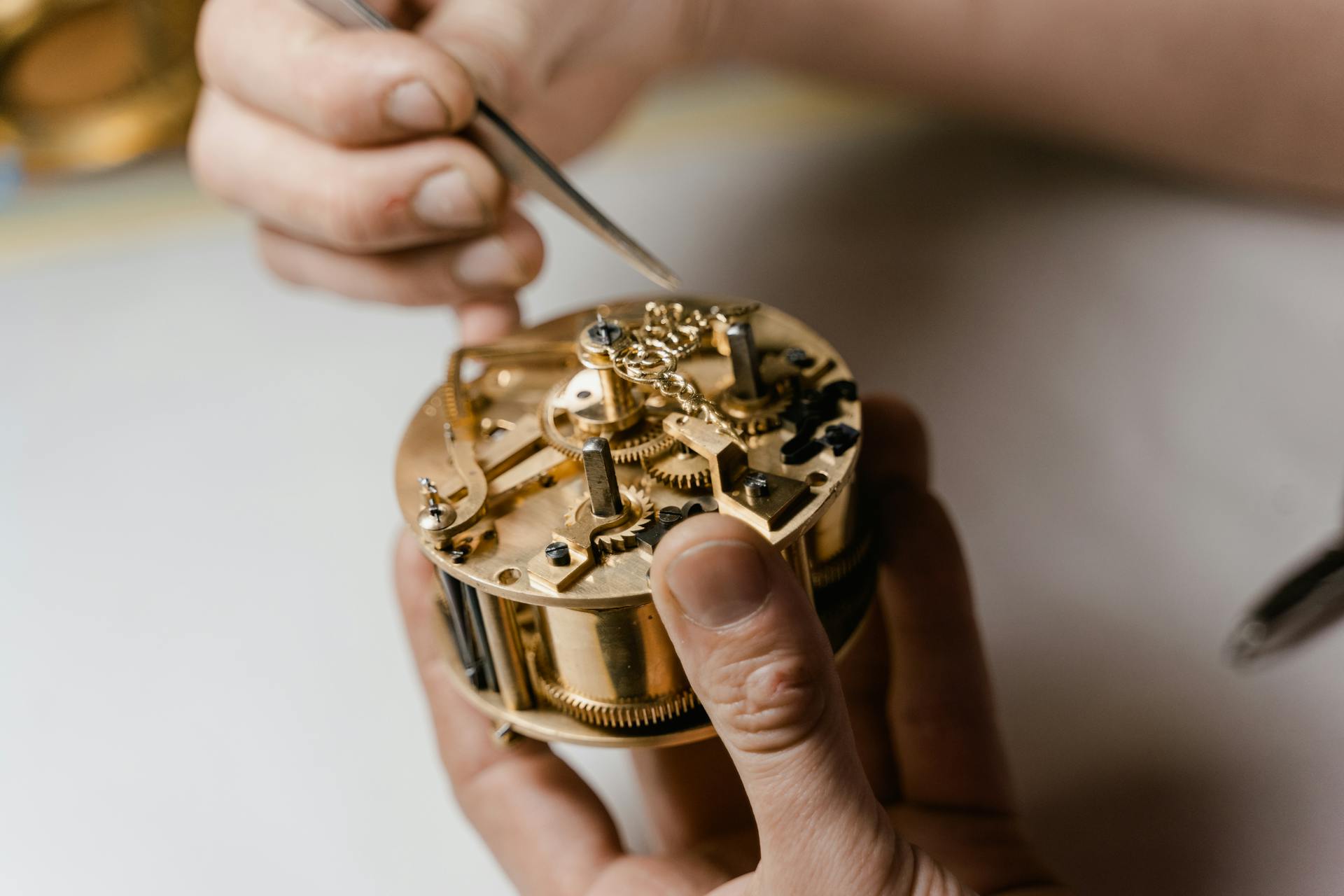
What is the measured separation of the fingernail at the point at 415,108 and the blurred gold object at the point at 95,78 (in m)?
1.55

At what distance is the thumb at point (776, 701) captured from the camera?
103 centimetres

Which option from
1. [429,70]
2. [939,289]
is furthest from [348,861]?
[939,289]

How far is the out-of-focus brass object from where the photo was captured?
1256 millimetres

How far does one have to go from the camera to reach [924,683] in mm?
1602

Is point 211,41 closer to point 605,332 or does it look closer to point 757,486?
point 605,332

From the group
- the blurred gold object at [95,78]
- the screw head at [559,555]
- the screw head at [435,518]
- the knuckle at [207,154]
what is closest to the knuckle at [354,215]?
the knuckle at [207,154]

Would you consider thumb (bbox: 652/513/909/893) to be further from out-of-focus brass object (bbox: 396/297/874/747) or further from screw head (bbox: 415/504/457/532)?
screw head (bbox: 415/504/457/532)

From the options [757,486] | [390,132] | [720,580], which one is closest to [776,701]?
[720,580]

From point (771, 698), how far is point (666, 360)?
447 millimetres

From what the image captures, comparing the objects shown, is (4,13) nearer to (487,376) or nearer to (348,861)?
(487,376)

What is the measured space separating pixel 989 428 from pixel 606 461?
113 centimetres

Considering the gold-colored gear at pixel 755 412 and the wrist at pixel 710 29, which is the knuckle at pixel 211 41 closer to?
the wrist at pixel 710 29

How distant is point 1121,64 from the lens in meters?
2.17

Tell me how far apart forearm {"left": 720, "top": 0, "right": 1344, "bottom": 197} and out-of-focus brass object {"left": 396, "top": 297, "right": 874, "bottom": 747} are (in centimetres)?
104
